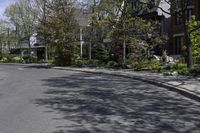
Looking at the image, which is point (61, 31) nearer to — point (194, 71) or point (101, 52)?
point (101, 52)

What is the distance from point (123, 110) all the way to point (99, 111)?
709mm

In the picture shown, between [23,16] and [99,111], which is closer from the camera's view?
[99,111]

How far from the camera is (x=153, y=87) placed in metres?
19.5

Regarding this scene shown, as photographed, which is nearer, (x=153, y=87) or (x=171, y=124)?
(x=171, y=124)

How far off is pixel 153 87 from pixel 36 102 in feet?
21.1

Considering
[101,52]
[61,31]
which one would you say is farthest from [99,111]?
[101,52]

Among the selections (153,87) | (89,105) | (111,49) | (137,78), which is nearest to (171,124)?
(89,105)

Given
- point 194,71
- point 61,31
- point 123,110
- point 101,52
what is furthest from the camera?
point 101,52

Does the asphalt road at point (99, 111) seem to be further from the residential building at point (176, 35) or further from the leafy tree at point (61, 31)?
the residential building at point (176, 35)

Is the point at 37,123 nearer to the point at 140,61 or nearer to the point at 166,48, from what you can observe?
the point at 140,61

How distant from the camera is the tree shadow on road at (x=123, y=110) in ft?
33.3

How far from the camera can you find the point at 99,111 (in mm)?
12617

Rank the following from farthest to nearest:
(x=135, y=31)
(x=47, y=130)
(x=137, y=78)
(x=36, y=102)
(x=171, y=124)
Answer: (x=135, y=31), (x=137, y=78), (x=36, y=102), (x=171, y=124), (x=47, y=130)

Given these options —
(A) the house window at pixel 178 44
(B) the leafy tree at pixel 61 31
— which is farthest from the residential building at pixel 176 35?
(B) the leafy tree at pixel 61 31
